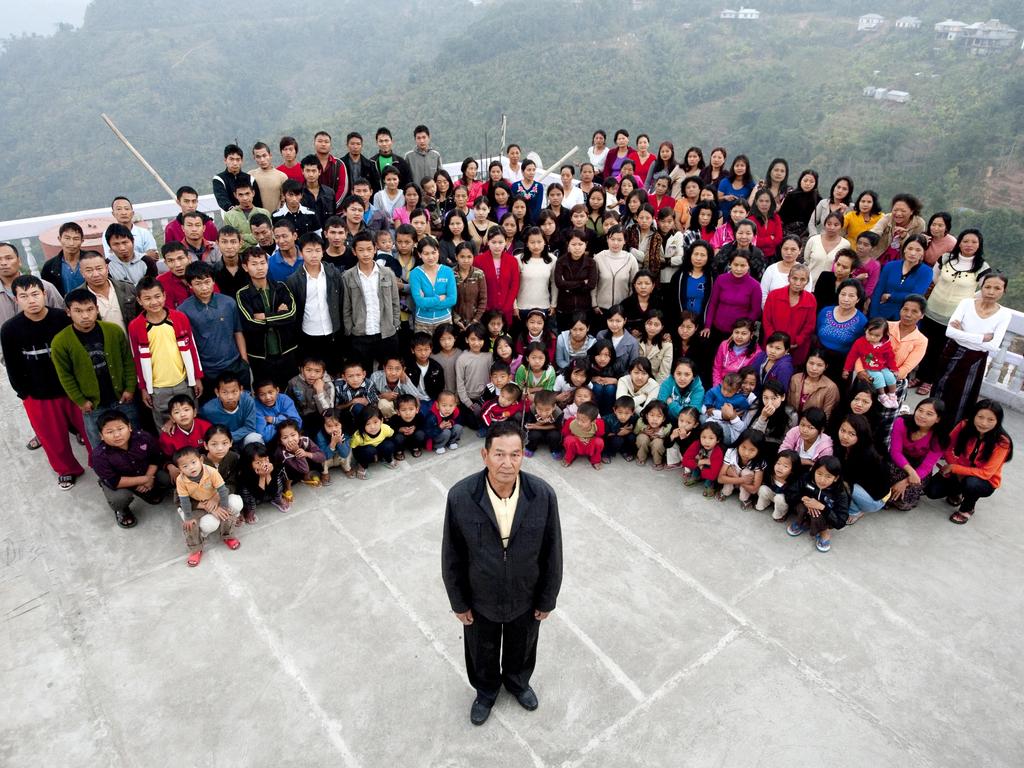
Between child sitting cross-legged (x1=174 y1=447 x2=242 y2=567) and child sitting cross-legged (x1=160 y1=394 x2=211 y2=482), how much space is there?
0.15 metres

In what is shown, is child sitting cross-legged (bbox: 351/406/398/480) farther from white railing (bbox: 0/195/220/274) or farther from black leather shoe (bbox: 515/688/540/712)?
white railing (bbox: 0/195/220/274)

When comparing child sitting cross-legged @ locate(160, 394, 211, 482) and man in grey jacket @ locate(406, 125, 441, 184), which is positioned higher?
man in grey jacket @ locate(406, 125, 441, 184)

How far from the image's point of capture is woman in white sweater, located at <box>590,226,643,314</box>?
5824 millimetres

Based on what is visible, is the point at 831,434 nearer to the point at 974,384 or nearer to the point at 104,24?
the point at 974,384

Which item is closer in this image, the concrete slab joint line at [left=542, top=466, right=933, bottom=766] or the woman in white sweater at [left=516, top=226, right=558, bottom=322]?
the concrete slab joint line at [left=542, top=466, right=933, bottom=766]

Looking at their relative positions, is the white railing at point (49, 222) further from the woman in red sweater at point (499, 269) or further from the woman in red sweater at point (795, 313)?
the woman in red sweater at point (795, 313)

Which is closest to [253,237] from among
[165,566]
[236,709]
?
[165,566]

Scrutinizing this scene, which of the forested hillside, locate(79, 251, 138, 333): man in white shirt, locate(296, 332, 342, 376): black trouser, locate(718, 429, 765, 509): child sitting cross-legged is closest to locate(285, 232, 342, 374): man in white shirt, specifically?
locate(296, 332, 342, 376): black trouser

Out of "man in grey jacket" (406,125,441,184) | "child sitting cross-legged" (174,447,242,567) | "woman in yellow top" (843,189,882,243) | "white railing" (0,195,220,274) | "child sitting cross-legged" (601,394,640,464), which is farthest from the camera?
"man in grey jacket" (406,125,441,184)

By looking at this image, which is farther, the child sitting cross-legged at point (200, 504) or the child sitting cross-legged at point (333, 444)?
the child sitting cross-legged at point (333, 444)

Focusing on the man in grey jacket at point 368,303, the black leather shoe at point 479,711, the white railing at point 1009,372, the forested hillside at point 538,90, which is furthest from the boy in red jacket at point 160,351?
the forested hillside at point 538,90

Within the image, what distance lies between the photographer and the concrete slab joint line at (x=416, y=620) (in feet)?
10.4

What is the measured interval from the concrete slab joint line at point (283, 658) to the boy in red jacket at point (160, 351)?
1.09 m

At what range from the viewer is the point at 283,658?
3.55 meters
